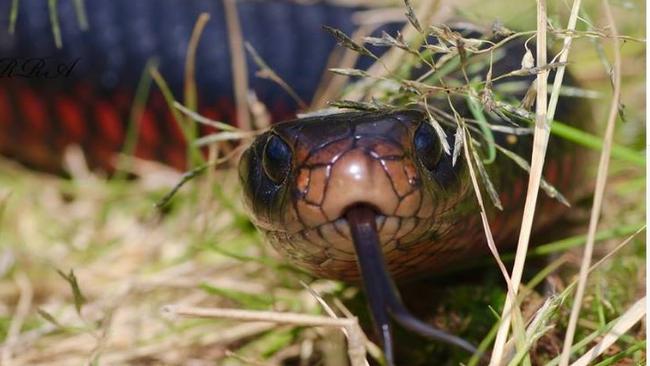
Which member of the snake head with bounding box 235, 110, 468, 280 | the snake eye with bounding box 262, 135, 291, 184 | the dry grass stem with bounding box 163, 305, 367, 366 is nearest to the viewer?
the dry grass stem with bounding box 163, 305, 367, 366

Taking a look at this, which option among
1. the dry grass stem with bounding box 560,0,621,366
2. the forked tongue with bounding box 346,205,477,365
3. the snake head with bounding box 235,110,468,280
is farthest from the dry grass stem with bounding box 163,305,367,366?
the dry grass stem with bounding box 560,0,621,366

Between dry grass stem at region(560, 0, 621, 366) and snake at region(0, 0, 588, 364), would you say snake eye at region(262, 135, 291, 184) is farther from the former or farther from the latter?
dry grass stem at region(560, 0, 621, 366)

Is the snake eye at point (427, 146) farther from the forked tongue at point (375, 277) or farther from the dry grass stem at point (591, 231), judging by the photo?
the dry grass stem at point (591, 231)

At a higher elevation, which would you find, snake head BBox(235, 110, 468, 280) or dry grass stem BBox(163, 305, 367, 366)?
snake head BBox(235, 110, 468, 280)

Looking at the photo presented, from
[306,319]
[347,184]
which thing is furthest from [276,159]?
[306,319]

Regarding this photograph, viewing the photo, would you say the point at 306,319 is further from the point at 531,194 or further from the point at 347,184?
the point at 531,194

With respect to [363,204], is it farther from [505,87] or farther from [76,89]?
[76,89]

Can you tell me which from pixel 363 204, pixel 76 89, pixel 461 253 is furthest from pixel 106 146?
pixel 363 204

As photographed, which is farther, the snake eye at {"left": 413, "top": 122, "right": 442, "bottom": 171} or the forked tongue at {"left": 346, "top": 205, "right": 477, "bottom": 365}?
the snake eye at {"left": 413, "top": 122, "right": 442, "bottom": 171}

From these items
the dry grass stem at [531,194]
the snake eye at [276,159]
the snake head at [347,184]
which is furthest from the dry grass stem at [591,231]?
the snake eye at [276,159]
